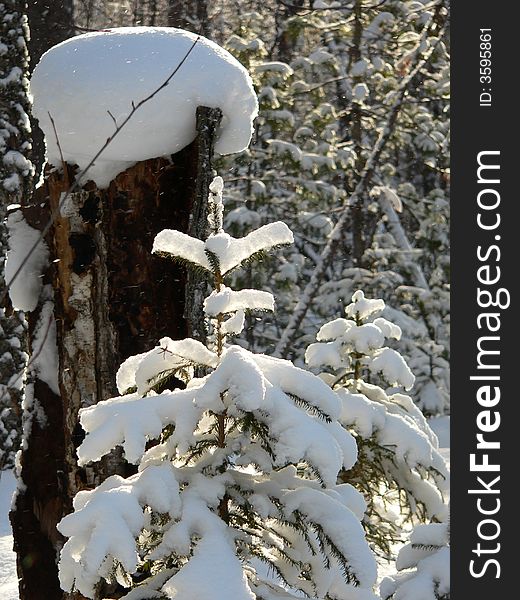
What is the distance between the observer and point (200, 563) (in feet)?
6.52

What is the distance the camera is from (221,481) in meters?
2.21

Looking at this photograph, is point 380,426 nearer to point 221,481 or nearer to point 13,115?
point 221,481

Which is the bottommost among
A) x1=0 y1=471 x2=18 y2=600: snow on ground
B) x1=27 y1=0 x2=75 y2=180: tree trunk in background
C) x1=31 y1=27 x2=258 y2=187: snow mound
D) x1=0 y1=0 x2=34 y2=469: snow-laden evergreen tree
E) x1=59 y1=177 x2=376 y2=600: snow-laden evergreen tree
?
x1=0 y1=471 x2=18 y2=600: snow on ground

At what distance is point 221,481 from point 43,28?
8221mm

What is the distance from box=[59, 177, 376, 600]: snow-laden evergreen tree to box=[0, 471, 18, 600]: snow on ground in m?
3.22

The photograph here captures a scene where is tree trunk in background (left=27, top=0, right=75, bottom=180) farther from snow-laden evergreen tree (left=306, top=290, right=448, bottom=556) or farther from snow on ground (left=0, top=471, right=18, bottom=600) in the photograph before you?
snow-laden evergreen tree (left=306, top=290, right=448, bottom=556)

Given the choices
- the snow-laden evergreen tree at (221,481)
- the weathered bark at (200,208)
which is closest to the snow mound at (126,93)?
the weathered bark at (200,208)

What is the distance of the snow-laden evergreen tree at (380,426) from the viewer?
12.4ft

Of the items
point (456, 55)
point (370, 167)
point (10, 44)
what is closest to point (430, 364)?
point (370, 167)

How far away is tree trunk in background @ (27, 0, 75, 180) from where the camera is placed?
890 cm

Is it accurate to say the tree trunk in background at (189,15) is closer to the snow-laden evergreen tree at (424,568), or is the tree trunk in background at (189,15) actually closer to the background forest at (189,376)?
the background forest at (189,376)

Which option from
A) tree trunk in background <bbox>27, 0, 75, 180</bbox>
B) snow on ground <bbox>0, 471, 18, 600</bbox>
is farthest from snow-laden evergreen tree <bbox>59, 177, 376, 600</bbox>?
tree trunk in background <bbox>27, 0, 75, 180</bbox>

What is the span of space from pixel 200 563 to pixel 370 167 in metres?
6.65

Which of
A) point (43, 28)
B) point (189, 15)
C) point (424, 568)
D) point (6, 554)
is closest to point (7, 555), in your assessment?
point (6, 554)
